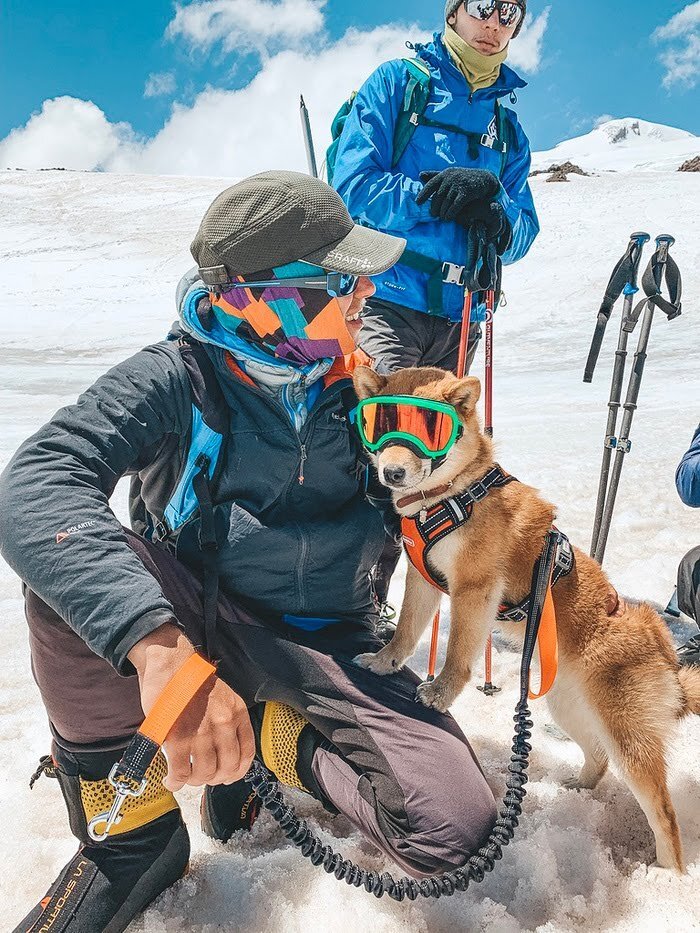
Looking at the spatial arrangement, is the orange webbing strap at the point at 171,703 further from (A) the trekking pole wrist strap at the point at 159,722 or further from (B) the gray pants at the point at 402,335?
(B) the gray pants at the point at 402,335

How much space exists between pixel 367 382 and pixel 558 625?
97 centimetres

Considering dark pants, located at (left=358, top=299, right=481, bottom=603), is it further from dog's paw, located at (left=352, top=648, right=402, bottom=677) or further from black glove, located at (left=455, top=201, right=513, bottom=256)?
dog's paw, located at (left=352, top=648, right=402, bottom=677)

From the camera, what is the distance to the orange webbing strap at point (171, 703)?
4.40 feet

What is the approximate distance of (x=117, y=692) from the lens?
1655 millimetres

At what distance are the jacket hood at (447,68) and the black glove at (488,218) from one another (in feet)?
1.89

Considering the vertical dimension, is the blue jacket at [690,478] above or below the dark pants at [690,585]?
above

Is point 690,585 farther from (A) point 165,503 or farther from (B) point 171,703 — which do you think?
(B) point 171,703

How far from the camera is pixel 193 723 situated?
1.39m

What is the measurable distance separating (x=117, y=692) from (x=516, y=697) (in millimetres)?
1680

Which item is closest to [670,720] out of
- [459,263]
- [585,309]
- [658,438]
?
[459,263]

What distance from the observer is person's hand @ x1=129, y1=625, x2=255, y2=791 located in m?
1.37

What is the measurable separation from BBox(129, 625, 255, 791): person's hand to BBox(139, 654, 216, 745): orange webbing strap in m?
Answer: 0.02

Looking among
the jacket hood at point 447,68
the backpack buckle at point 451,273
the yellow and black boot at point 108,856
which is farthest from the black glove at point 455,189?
the yellow and black boot at point 108,856

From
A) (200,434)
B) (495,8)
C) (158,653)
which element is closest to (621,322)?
(495,8)
